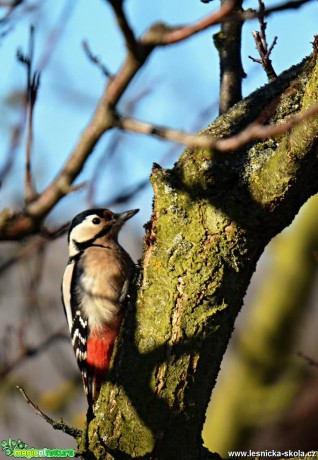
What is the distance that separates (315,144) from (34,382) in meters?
4.93

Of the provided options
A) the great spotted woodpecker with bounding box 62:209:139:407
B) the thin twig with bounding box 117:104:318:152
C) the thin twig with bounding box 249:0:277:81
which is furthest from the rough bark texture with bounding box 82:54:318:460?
the great spotted woodpecker with bounding box 62:209:139:407

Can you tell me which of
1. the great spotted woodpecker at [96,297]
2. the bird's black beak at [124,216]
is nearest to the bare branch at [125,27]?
the great spotted woodpecker at [96,297]

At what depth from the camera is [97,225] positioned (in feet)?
17.1

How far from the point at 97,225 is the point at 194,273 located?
2337mm

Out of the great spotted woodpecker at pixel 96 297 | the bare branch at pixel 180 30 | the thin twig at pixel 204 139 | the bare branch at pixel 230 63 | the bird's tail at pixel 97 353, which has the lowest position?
the thin twig at pixel 204 139

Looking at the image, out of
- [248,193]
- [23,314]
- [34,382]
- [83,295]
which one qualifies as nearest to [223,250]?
[248,193]

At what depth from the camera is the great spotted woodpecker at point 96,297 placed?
454 centimetres

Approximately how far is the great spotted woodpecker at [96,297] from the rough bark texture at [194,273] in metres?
1.29

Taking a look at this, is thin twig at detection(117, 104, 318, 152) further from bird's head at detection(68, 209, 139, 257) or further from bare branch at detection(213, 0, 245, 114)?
bird's head at detection(68, 209, 139, 257)

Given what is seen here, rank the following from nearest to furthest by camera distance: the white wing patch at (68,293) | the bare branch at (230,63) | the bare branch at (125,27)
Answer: the bare branch at (125,27) < the bare branch at (230,63) < the white wing patch at (68,293)

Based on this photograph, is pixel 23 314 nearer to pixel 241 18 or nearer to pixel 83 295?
pixel 83 295

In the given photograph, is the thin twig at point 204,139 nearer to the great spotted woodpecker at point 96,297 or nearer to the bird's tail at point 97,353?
the great spotted woodpecker at point 96,297

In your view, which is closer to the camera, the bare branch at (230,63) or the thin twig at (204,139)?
the thin twig at (204,139)

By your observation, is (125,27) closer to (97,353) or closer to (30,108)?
(30,108)
